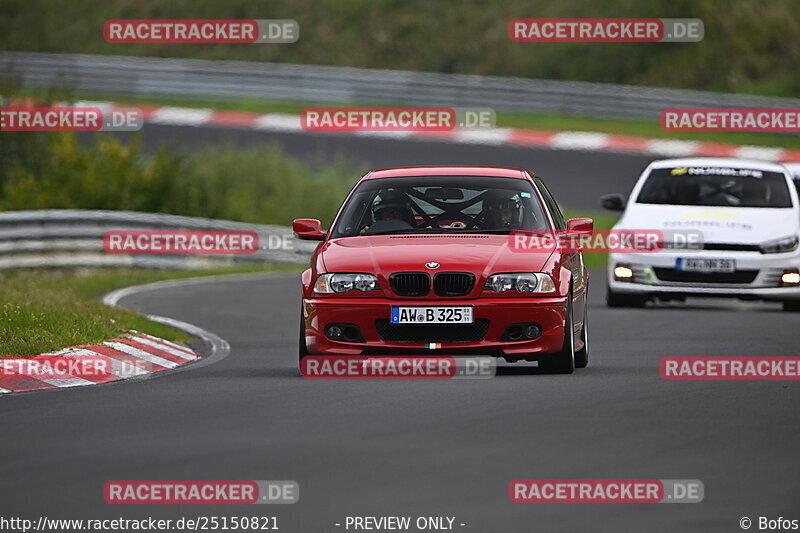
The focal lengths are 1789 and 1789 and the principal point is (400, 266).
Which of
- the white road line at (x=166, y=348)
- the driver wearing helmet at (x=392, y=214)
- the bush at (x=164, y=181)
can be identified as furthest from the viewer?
the bush at (x=164, y=181)

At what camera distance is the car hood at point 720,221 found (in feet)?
58.4

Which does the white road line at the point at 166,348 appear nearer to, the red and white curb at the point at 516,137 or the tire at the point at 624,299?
the tire at the point at 624,299

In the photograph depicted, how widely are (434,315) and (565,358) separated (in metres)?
1.01

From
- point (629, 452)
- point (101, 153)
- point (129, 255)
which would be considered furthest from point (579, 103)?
point (629, 452)

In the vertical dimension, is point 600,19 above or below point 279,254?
above

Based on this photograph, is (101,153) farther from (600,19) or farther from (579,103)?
(600,19)

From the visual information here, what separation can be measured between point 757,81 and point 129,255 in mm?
20634

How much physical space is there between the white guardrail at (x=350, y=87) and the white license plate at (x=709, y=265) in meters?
18.4

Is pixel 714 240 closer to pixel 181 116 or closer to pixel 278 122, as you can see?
pixel 278 122

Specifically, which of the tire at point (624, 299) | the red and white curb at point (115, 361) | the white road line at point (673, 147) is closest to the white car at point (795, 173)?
the tire at point (624, 299)

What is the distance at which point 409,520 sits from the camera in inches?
269

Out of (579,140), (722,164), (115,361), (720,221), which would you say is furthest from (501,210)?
(579,140)

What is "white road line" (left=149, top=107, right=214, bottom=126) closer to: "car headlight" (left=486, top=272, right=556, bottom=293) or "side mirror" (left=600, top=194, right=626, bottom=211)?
"side mirror" (left=600, top=194, right=626, bottom=211)

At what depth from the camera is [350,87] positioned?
38750mm
